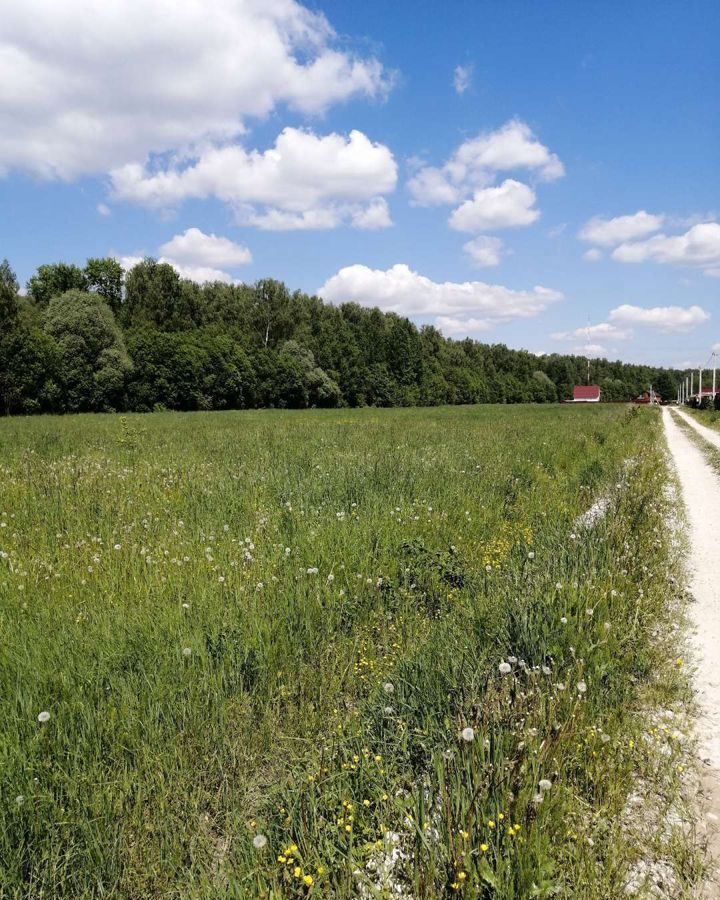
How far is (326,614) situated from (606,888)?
2727 mm

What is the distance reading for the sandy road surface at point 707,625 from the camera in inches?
111

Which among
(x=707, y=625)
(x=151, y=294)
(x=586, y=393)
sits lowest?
(x=707, y=625)

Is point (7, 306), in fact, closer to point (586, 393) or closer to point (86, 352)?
point (86, 352)

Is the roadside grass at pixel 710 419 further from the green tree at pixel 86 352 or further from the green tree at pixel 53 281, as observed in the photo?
the green tree at pixel 53 281

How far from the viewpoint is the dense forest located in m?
50.2

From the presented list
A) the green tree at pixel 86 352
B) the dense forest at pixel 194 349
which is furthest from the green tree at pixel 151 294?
the green tree at pixel 86 352

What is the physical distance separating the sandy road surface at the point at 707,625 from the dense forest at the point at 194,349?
53352 millimetres

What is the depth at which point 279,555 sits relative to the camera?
5531 mm

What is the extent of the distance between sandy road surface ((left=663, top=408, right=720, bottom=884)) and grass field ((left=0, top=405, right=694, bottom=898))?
221 mm

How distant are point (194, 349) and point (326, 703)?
205 feet

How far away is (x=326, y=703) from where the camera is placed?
11.8 ft

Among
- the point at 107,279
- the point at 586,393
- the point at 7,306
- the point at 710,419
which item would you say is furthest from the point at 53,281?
the point at 586,393

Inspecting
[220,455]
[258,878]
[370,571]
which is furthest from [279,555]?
[220,455]

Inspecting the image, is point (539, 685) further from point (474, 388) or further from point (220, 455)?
point (474, 388)
